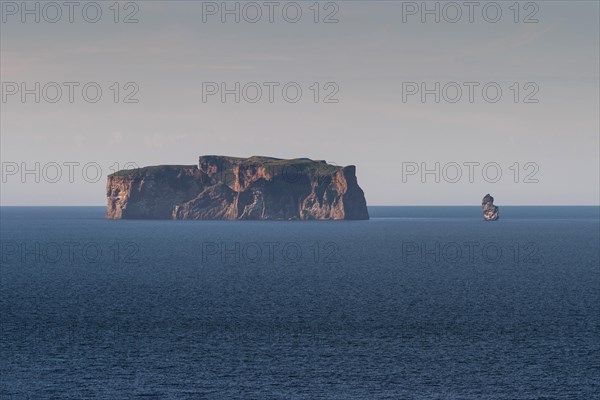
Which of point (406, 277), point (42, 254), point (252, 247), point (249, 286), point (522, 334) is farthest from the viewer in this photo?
point (252, 247)

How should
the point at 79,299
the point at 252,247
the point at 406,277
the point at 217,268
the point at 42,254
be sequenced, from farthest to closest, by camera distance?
the point at 252,247 < the point at 42,254 < the point at 217,268 < the point at 406,277 < the point at 79,299

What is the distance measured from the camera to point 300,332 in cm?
6900

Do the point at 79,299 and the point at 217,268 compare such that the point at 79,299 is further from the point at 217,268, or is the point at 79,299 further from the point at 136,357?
the point at 217,268

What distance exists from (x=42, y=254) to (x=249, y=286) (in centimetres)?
7995

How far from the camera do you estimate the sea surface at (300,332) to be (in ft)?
164

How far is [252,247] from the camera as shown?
193625 millimetres

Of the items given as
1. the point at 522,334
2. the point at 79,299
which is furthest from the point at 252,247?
the point at 522,334

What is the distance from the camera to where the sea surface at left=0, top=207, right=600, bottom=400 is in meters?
50.0

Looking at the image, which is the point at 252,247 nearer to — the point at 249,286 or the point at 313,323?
the point at 249,286

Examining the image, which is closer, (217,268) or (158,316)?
(158,316)

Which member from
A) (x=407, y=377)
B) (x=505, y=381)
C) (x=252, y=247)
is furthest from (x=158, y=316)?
(x=252, y=247)

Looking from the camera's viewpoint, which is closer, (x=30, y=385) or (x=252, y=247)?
(x=30, y=385)

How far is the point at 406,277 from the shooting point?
400 ft

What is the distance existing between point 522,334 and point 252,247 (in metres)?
130
